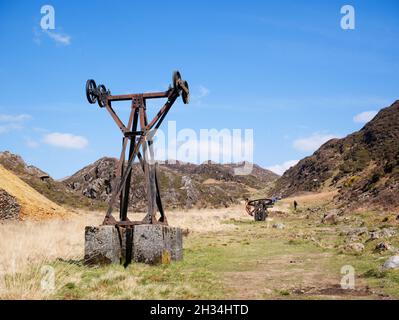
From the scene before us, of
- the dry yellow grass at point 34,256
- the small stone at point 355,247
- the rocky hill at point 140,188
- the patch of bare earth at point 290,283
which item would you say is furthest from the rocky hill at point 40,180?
the patch of bare earth at point 290,283

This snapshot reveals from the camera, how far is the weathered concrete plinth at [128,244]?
8688 mm

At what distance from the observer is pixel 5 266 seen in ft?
23.2

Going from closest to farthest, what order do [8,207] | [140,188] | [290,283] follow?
[290,283] < [8,207] < [140,188]

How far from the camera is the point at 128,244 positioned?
909cm

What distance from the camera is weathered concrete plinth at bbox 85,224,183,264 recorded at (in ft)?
28.5

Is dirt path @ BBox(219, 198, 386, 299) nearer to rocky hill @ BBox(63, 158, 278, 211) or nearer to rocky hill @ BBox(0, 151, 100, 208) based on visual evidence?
rocky hill @ BBox(0, 151, 100, 208)

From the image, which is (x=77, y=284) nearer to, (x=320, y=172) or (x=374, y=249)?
(x=374, y=249)

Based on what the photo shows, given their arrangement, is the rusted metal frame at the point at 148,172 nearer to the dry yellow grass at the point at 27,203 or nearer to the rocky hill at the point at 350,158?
the dry yellow grass at the point at 27,203

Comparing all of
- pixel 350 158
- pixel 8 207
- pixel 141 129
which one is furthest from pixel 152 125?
pixel 350 158

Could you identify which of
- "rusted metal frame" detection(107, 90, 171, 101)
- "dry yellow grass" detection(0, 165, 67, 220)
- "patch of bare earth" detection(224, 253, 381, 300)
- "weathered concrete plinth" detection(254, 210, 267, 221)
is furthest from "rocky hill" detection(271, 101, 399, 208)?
"rusted metal frame" detection(107, 90, 171, 101)

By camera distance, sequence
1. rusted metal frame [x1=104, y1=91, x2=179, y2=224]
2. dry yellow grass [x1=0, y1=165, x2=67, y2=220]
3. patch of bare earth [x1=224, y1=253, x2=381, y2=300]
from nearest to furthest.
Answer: patch of bare earth [x1=224, y1=253, x2=381, y2=300], rusted metal frame [x1=104, y1=91, x2=179, y2=224], dry yellow grass [x1=0, y1=165, x2=67, y2=220]

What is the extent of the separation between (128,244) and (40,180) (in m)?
29.7

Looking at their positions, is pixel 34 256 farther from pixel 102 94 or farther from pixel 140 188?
pixel 140 188

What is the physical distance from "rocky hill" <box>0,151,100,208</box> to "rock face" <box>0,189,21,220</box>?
18757mm
